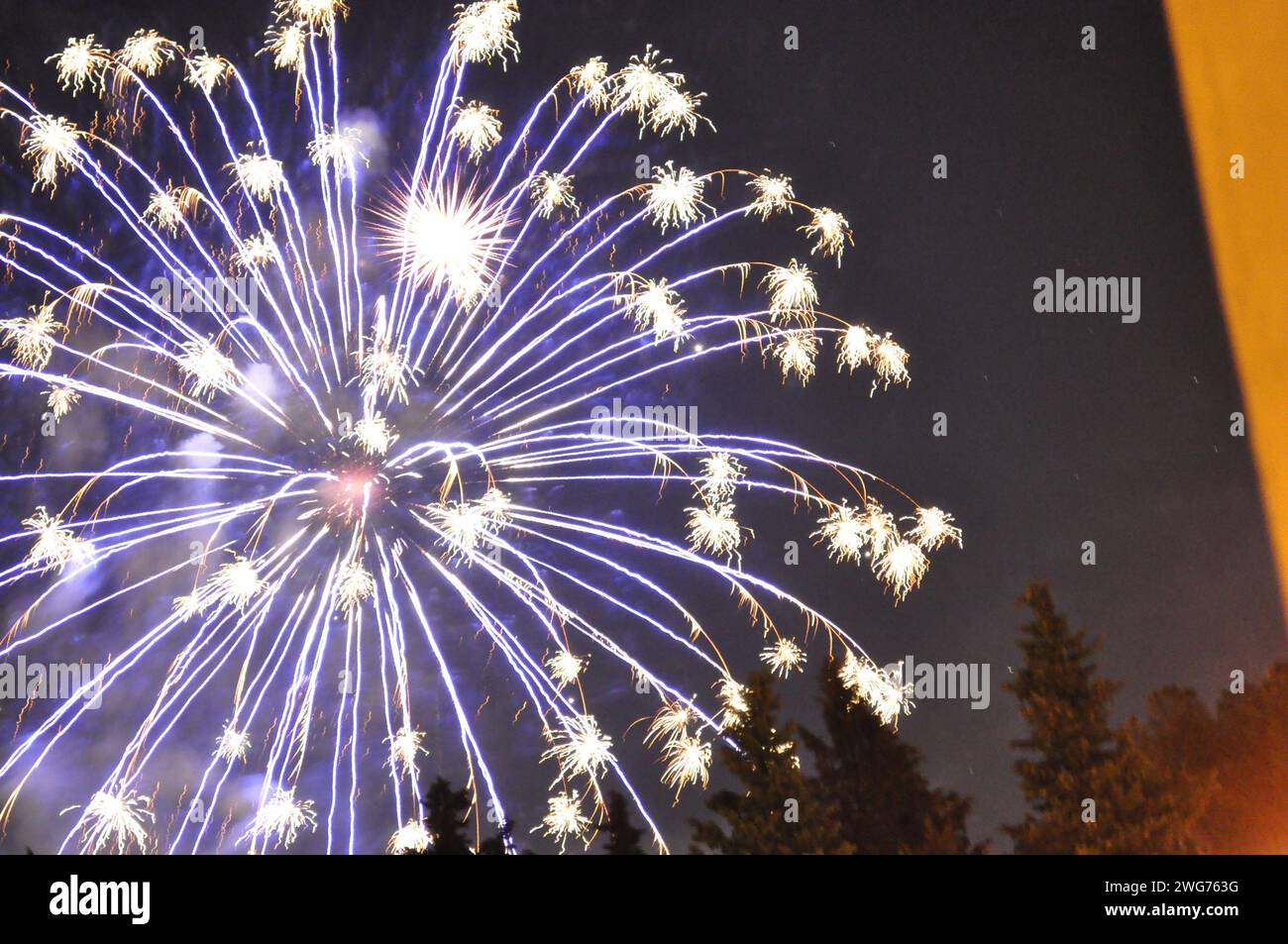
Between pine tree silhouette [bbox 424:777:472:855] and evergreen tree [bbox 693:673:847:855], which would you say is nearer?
evergreen tree [bbox 693:673:847:855]

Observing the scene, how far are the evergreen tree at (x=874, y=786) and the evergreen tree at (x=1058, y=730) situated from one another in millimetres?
2112

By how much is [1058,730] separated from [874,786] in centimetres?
495

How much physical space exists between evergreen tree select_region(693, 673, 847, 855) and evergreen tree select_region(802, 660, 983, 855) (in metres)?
0.82

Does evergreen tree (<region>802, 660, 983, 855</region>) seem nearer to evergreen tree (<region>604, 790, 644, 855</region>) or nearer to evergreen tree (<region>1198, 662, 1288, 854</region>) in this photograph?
evergreen tree (<region>604, 790, 644, 855</region>)

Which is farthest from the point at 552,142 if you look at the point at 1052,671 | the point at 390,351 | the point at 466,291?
the point at 1052,671

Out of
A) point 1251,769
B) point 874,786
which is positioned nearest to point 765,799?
point 874,786

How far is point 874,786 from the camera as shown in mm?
28328

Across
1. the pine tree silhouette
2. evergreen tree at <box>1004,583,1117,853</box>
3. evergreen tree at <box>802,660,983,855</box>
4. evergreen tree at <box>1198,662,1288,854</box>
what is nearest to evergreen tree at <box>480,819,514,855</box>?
the pine tree silhouette

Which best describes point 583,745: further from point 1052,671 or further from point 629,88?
point 629,88

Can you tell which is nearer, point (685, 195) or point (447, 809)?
point (685, 195)

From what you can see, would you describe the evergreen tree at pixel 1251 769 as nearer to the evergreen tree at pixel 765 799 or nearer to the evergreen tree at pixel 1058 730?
the evergreen tree at pixel 1058 730

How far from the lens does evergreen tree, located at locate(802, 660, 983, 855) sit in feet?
91.3
